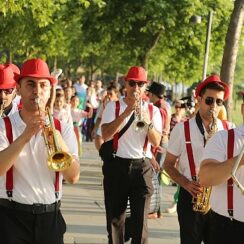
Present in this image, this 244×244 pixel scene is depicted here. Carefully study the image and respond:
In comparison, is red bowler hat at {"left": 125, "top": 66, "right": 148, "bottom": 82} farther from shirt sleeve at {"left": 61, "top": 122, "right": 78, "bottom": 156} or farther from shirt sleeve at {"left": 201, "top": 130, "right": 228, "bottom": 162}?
shirt sleeve at {"left": 201, "top": 130, "right": 228, "bottom": 162}

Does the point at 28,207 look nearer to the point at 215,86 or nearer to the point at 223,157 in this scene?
the point at 223,157

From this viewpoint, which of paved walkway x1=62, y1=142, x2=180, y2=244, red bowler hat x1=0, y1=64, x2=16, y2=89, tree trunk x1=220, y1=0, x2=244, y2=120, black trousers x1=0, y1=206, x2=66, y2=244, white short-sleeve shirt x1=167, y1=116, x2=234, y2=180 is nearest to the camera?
black trousers x1=0, y1=206, x2=66, y2=244

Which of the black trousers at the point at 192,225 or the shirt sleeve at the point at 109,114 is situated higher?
the shirt sleeve at the point at 109,114

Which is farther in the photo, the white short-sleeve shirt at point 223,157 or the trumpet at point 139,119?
the trumpet at point 139,119

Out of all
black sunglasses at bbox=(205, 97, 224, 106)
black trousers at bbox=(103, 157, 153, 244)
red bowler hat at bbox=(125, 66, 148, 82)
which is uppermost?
red bowler hat at bbox=(125, 66, 148, 82)

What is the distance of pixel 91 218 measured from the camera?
8.89m

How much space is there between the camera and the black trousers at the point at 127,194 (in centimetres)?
665

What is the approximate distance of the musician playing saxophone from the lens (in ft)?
18.2

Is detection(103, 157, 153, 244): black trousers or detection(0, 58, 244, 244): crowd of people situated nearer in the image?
detection(0, 58, 244, 244): crowd of people

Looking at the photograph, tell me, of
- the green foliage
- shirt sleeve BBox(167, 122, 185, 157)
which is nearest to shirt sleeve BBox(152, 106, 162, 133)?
shirt sleeve BBox(167, 122, 185, 157)

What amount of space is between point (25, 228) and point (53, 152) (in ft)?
2.02

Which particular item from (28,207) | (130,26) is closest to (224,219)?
(28,207)

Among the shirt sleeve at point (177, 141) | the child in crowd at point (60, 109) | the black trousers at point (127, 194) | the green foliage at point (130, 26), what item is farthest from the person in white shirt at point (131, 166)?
the green foliage at point (130, 26)

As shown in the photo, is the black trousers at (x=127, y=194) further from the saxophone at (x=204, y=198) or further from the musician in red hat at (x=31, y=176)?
the musician in red hat at (x=31, y=176)
